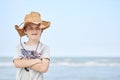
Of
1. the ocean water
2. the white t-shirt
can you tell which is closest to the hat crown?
the white t-shirt

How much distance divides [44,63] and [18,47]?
22 cm

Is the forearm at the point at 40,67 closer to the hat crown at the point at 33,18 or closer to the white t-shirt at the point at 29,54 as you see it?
the white t-shirt at the point at 29,54

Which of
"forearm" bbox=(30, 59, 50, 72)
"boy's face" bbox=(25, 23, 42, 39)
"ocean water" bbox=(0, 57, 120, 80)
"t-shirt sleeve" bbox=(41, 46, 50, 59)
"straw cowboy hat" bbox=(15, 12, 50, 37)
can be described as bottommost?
"ocean water" bbox=(0, 57, 120, 80)

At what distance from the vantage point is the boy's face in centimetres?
281

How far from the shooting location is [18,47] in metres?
2.85

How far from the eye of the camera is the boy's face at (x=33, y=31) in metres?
2.81

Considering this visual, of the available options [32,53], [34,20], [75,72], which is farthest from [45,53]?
[75,72]

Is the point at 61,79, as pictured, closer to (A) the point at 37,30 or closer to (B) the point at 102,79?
(B) the point at 102,79

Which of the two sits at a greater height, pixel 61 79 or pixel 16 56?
pixel 16 56

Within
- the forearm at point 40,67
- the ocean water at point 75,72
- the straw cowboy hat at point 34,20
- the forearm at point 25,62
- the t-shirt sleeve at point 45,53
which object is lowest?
the ocean water at point 75,72

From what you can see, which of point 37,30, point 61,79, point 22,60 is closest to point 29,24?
point 37,30

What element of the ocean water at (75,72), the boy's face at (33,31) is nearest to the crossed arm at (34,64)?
the boy's face at (33,31)

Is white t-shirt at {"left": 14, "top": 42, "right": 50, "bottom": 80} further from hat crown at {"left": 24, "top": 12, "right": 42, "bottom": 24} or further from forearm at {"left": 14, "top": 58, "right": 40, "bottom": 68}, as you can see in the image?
hat crown at {"left": 24, "top": 12, "right": 42, "bottom": 24}

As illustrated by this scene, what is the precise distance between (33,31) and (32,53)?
15cm
